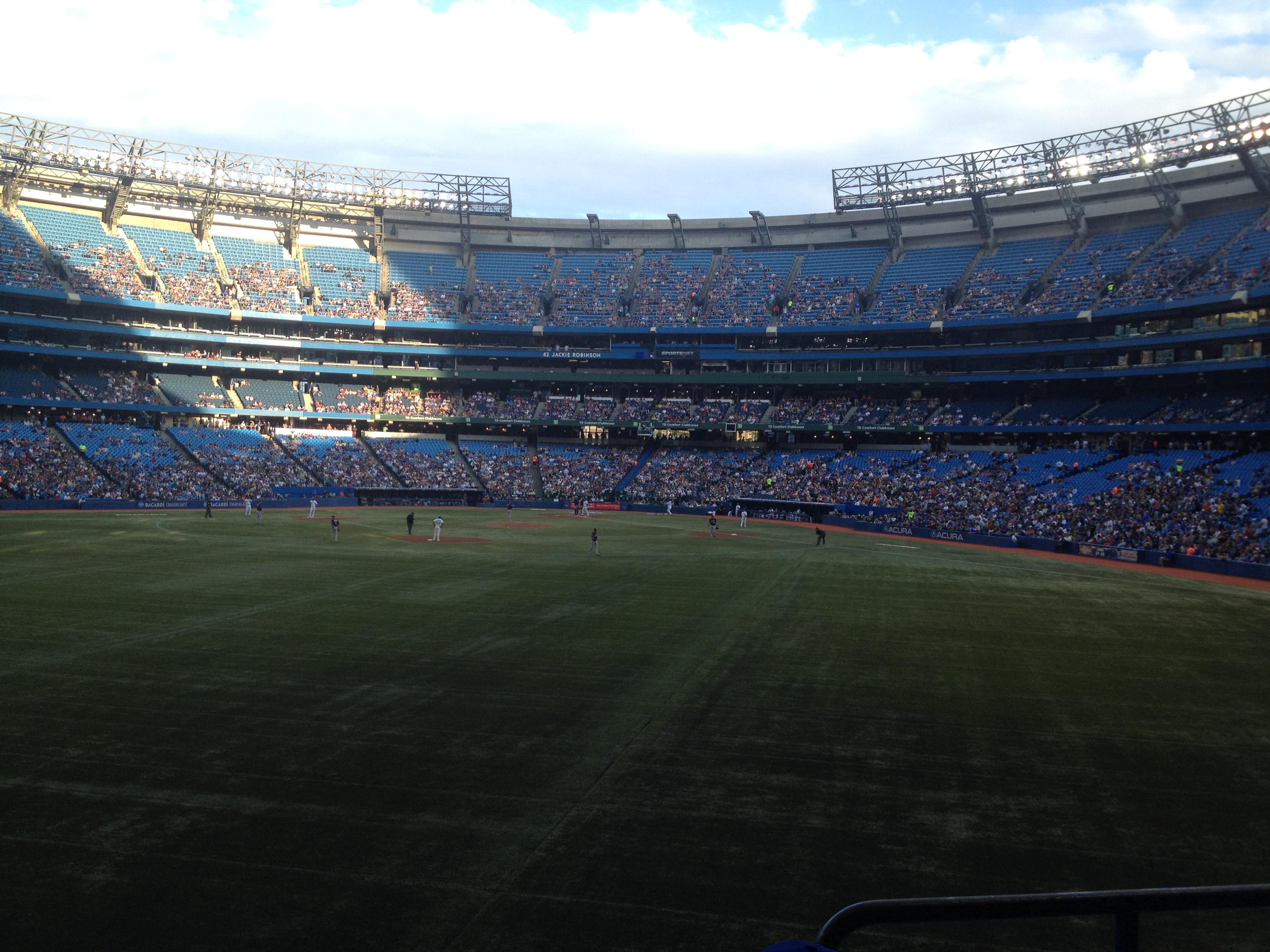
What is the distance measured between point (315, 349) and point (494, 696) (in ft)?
242

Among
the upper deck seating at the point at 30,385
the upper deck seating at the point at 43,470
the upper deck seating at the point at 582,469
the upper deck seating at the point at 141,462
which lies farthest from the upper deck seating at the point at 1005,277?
the upper deck seating at the point at 30,385

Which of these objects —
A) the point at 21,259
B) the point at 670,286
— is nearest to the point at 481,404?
the point at 670,286

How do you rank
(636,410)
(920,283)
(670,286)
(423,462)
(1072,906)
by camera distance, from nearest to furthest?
(1072,906)
(423,462)
(920,283)
(636,410)
(670,286)

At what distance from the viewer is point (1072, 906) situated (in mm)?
2732

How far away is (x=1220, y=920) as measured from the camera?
882 centimetres

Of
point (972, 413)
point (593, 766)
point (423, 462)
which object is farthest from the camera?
point (423, 462)

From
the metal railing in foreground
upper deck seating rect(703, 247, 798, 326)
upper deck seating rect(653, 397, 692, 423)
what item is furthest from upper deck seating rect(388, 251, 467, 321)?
the metal railing in foreground

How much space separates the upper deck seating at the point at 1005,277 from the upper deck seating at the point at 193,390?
65.2m

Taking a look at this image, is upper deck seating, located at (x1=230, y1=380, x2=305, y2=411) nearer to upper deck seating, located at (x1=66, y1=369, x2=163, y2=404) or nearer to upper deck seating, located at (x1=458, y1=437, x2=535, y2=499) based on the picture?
upper deck seating, located at (x1=66, y1=369, x2=163, y2=404)

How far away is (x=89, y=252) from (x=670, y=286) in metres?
53.1

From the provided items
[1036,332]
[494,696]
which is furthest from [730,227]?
[494,696]

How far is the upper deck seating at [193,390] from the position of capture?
7462 cm

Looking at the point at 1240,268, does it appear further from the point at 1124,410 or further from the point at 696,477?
the point at 696,477

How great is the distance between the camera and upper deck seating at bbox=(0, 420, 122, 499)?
57.4 metres
